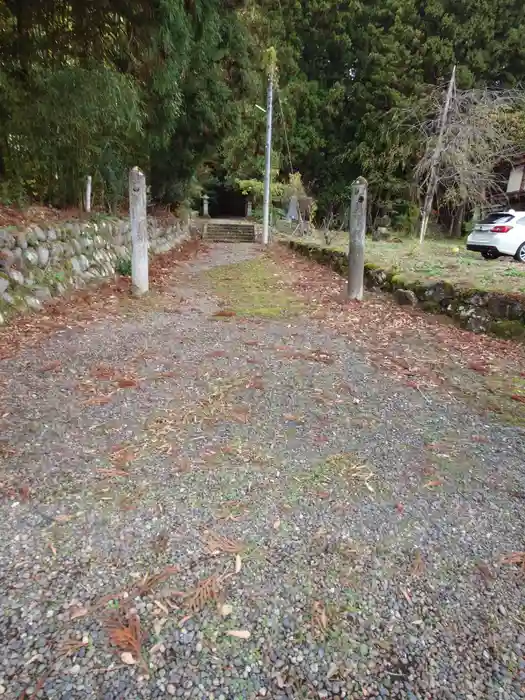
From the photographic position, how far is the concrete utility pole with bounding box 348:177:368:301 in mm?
5625

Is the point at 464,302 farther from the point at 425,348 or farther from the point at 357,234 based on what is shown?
the point at 357,234

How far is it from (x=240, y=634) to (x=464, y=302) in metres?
4.57

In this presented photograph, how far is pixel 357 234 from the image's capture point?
18.9 feet

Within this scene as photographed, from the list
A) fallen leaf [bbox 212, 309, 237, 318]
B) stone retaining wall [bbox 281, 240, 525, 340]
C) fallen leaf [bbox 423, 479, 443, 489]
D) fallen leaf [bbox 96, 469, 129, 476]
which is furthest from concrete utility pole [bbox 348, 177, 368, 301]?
fallen leaf [bbox 96, 469, 129, 476]

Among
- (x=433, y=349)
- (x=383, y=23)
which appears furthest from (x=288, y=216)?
(x=433, y=349)

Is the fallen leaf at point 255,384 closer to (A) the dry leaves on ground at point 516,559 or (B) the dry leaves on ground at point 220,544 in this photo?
(B) the dry leaves on ground at point 220,544

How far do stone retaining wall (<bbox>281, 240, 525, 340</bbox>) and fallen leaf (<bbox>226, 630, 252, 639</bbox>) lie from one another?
411 centimetres

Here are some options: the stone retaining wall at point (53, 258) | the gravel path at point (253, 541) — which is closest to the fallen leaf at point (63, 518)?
the gravel path at point (253, 541)

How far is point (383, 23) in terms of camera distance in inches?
773

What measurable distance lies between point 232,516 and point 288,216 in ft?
59.8

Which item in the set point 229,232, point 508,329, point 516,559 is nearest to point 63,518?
point 516,559

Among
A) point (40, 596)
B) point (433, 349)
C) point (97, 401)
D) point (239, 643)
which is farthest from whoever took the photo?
point (433, 349)

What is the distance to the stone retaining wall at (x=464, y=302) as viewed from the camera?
445 centimetres

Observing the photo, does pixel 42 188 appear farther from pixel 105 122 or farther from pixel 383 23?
pixel 383 23
